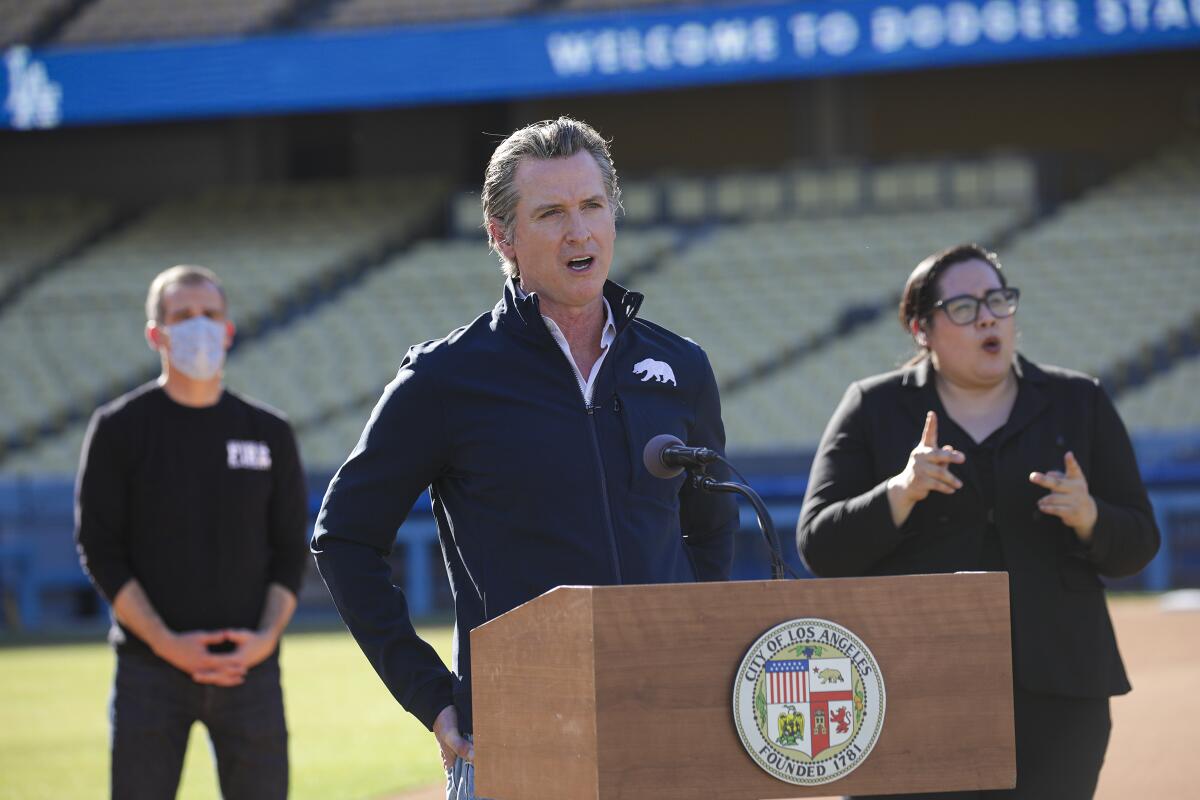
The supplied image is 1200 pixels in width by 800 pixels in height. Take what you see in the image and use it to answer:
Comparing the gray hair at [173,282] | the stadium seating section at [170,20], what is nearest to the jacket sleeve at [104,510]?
the gray hair at [173,282]

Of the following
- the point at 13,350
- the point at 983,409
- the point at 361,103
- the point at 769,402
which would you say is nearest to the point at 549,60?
the point at 361,103

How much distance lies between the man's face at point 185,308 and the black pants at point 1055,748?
265 centimetres

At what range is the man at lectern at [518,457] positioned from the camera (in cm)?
315

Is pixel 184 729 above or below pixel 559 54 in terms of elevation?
below

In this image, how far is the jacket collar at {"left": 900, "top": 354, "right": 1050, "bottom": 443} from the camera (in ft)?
14.7

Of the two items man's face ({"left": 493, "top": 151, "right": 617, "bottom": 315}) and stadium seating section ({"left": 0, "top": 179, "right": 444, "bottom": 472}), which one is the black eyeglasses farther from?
stadium seating section ({"left": 0, "top": 179, "right": 444, "bottom": 472})

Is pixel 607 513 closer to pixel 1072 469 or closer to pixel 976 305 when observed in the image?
pixel 1072 469

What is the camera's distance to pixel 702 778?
262 centimetres

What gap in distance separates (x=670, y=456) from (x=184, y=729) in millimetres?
2584

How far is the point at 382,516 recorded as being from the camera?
3.23m

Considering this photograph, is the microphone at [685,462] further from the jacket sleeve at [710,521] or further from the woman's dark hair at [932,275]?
the woman's dark hair at [932,275]

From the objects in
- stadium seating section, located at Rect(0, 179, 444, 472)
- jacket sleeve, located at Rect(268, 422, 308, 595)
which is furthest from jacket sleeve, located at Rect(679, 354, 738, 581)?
stadium seating section, located at Rect(0, 179, 444, 472)

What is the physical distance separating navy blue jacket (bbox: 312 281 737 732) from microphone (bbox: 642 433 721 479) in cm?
15

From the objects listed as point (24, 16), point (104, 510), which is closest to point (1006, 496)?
point (104, 510)
